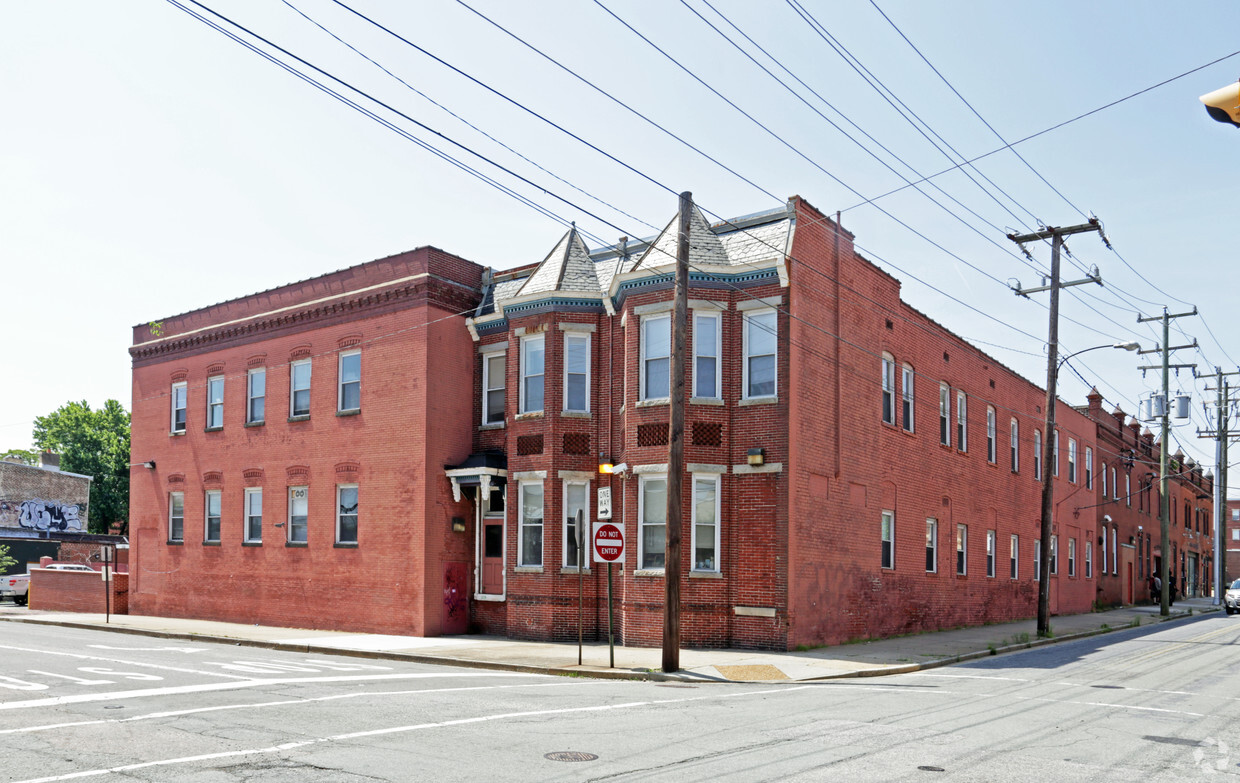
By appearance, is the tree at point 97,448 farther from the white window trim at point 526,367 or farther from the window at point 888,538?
the window at point 888,538

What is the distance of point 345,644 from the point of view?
2236 centimetres

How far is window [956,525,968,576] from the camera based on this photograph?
99.6ft

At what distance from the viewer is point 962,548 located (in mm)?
30766

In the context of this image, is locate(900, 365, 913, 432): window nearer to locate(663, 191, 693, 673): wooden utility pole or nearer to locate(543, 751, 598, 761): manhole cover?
locate(663, 191, 693, 673): wooden utility pole

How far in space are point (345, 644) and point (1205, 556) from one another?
2778 inches

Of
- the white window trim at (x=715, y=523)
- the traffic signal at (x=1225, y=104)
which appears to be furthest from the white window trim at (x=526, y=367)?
the traffic signal at (x=1225, y=104)

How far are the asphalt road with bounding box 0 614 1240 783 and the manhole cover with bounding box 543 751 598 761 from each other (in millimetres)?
104

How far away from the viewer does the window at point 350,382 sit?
26828mm

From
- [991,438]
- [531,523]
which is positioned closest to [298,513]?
[531,523]

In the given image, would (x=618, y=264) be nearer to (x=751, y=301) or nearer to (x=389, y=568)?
(x=751, y=301)

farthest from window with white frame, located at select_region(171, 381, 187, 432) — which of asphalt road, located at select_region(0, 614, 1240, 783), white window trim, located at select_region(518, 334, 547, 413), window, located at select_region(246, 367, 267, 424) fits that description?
asphalt road, located at select_region(0, 614, 1240, 783)

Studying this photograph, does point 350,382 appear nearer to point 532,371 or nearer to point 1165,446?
point 532,371

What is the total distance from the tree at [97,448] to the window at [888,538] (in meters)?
54.2

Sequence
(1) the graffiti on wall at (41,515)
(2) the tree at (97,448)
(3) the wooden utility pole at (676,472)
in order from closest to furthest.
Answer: (3) the wooden utility pole at (676,472)
(1) the graffiti on wall at (41,515)
(2) the tree at (97,448)
